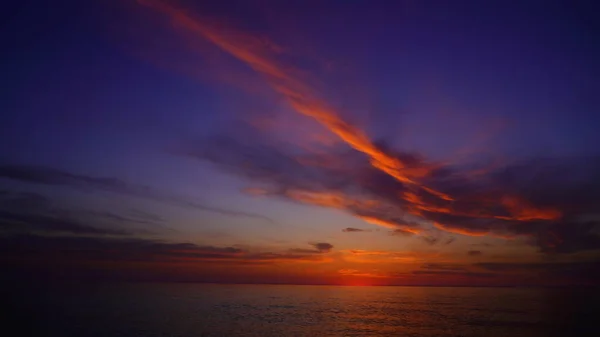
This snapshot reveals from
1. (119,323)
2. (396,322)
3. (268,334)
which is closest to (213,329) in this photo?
(268,334)

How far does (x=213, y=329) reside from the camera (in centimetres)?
5684

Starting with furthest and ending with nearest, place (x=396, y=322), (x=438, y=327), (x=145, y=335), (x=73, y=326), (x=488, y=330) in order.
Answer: (x=396, y=322) < (x=438, y=327) < (x=488, y=330) < (x=73, y=326) < (x=145, y=335)

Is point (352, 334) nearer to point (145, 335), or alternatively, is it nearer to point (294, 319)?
point (294, 319)

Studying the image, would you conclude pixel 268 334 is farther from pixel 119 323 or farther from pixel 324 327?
pixel 119 323

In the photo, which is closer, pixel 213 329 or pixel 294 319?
pixel 213 329

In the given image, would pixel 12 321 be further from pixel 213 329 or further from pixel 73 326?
pixel 213 329

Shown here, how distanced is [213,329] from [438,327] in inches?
1314

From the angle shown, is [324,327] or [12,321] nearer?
[12,321]

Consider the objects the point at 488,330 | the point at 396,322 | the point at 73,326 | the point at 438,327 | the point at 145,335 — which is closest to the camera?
the point at 145,335

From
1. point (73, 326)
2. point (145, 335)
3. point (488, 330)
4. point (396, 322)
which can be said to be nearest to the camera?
point (145, 335)

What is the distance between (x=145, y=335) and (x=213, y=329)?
30.7 feet

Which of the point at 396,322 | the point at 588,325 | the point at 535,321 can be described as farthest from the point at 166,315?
the point at 588,325

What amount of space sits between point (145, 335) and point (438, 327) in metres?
41.8

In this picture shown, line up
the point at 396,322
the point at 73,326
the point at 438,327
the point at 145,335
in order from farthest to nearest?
the point at 396,322
the point at 438,327
the point at 73,326
the point at 145,335
